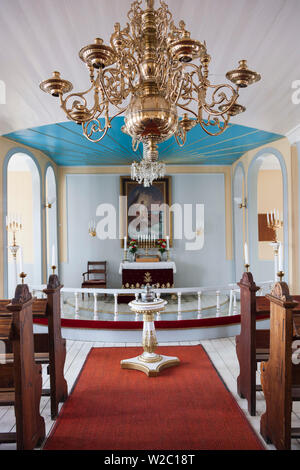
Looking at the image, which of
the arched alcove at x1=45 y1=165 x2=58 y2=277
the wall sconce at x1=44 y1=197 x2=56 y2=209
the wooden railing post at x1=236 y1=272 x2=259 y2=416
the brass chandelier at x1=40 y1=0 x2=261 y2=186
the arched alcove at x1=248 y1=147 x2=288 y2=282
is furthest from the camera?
the arched alcove at x1=45 y1=165 x2=58 y2=277

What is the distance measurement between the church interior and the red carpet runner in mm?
20

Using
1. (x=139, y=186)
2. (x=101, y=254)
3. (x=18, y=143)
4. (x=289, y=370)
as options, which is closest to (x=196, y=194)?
(x=139, y=186)

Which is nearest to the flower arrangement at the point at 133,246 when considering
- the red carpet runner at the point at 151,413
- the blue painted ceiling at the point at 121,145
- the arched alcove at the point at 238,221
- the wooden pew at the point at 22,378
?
the blue painted ceiling at the point at 121,145

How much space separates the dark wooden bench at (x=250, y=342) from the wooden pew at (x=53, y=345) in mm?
1967

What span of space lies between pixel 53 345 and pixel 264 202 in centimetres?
800

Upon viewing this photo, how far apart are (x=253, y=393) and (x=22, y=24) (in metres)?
4.06

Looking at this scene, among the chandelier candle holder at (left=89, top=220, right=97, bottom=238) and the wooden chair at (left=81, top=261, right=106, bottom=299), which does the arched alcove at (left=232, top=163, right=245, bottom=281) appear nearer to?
the wooden chair at (left=81, top=261, right=106, bottom=299)

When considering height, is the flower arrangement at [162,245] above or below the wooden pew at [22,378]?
above

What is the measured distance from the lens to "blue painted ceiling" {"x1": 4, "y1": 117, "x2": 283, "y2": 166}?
6.51m

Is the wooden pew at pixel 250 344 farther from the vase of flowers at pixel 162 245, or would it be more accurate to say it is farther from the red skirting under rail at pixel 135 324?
the vase of flowers at pixel 162 245

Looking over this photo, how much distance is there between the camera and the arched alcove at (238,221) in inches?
359

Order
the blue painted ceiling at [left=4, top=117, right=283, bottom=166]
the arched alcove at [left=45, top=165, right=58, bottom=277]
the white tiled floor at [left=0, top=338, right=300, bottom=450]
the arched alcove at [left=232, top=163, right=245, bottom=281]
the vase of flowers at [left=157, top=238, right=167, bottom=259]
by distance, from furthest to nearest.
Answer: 1. the vase of flowers at [left=157, top=238, right=167, bottom=259]
2. the arched alcove at [left=45, top=165, right=58, bottom=277]
3. the arched alcove at [left=232, top=163, right=245, bottom=281]
4. the blue painted ceiling at [left=4, top=117, right=283, bottom=166]
5. the white tiled floor at [left=0, top=338, right=300, bottom=450]

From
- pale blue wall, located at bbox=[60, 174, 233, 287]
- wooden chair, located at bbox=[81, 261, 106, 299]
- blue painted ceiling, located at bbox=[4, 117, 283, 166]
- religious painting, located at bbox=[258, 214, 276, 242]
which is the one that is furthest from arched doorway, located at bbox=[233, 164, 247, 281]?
wooden chair, located at bbox=[81, 261, 106, 299]

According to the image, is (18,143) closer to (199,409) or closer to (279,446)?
(199,409)
